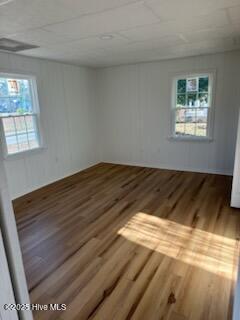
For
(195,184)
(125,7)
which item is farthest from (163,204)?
(125,7)

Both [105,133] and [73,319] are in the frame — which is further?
[105,133]

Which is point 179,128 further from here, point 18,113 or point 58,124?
point 18,113

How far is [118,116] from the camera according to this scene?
5.67 metres

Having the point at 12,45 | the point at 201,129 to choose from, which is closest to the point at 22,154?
the point at 12,45

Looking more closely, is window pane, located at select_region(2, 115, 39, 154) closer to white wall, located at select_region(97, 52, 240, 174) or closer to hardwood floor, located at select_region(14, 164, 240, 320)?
hardwood floor, located at select_region(14, 164, 240, 320)

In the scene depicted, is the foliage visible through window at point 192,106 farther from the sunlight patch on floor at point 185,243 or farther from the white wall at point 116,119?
the sunlight patch on floor at point 185,243

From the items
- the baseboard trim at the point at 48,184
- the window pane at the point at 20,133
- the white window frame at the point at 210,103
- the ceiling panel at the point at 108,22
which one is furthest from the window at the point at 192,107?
the window pane at the point at 20,133

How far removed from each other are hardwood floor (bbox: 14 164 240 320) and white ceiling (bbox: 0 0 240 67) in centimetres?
244

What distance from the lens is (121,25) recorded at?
2.56 meters

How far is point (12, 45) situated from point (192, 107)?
3.52 meters

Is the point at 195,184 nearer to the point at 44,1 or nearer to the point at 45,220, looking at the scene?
the point at 45,220

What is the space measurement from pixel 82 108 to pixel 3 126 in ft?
7.18

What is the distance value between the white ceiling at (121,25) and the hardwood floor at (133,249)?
2438 mm

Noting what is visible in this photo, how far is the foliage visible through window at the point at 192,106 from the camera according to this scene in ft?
15.0
